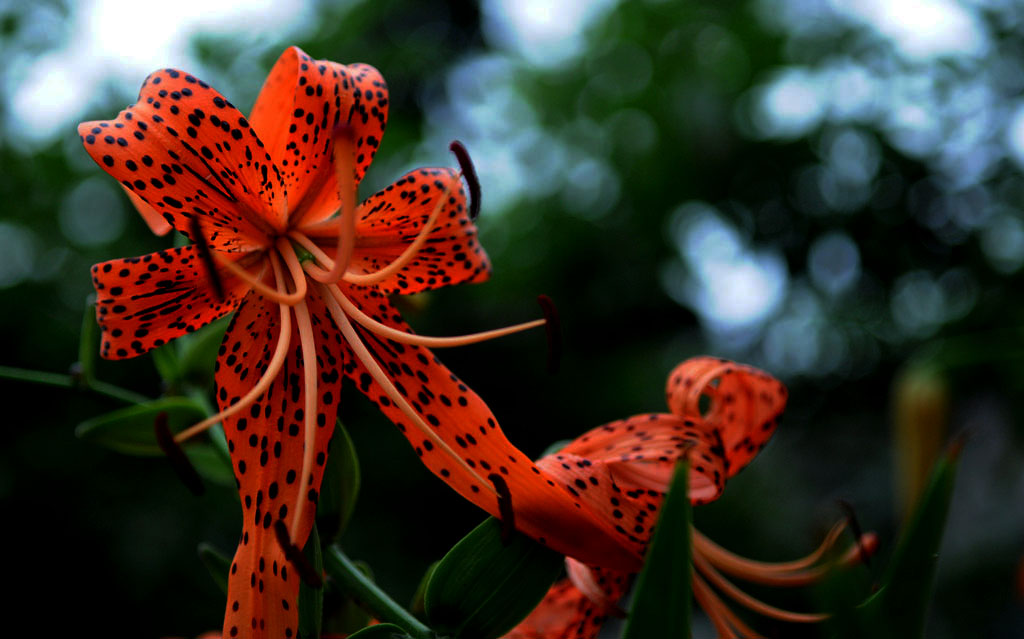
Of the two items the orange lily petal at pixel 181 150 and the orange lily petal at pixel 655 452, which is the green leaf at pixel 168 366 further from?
the orange lily petal at pixel 655 452

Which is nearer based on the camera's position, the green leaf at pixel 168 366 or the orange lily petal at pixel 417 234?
the orange lily petal at pixel 417 234

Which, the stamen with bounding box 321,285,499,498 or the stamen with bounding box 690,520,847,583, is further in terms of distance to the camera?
the stamen with bounding box 690,520,847,583

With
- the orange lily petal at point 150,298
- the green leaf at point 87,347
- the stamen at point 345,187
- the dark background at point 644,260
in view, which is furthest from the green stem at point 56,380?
the dark background at point 644,260

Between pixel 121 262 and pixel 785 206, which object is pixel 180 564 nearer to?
pixel 121 262

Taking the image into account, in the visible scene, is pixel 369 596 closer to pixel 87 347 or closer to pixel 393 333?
pixel 393 333

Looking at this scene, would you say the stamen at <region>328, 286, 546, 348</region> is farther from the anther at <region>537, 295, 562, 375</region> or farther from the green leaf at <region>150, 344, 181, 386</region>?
the green leaf at <region>150, 344, 181, 386</region>

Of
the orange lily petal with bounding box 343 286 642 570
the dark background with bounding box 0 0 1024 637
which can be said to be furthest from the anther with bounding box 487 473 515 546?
the dark background with bounding box 0 0 1024 637

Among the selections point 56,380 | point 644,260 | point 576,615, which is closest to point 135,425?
point 56,380
